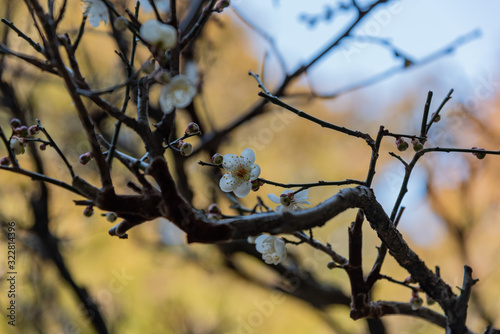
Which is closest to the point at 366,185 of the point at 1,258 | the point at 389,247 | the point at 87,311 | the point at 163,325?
the point at 389,247

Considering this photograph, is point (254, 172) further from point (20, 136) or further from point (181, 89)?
point (20, 136)

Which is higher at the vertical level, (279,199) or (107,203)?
Result: (279,199)

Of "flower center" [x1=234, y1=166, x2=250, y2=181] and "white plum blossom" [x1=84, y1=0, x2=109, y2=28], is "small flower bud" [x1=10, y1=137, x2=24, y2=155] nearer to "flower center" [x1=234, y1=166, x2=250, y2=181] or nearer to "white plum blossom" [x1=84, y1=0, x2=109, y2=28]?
"white plum blossom" [x1=84, y1=0, x2=109, y2=28]

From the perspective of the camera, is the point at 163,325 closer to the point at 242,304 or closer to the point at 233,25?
the point at 242,304

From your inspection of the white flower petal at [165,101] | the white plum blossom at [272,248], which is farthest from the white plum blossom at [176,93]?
the white plum blossom at [272,248]

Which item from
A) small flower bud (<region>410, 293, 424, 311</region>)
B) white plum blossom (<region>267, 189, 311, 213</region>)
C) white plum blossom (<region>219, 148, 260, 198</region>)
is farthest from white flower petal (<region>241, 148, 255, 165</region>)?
small flower bud (<region>410, 293, 424, 311</region>)

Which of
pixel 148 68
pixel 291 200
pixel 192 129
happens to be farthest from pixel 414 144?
pixel 148 68

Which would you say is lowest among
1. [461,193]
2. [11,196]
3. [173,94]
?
[173,94]
